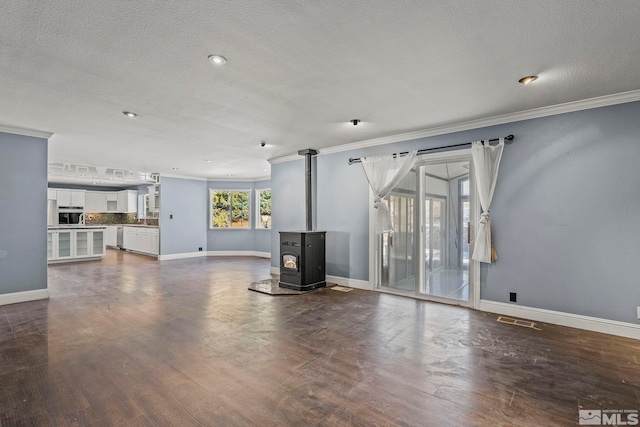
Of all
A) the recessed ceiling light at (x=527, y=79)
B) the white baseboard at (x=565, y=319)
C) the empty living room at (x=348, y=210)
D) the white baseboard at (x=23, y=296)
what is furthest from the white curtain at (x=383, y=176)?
the white baseboard at (x=23, y=296)

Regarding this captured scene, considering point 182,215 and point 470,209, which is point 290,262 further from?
point 182,215

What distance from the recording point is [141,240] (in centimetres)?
1010

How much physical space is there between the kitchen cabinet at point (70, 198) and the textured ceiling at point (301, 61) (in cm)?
743

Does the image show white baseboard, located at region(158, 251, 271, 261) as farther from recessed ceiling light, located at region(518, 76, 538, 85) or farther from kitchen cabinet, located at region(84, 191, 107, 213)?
recessed ceiling light, located at region(518, 76, 538, 85)

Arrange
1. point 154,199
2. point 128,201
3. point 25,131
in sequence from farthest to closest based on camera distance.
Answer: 1. point 128,201
2. point 154,199
3. point 25,131

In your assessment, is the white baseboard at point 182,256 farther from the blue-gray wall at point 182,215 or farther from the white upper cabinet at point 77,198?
the white upper cabinet at point 77,198

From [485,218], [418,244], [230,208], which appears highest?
[230,208]

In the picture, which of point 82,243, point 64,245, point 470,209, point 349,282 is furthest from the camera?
point 82,243

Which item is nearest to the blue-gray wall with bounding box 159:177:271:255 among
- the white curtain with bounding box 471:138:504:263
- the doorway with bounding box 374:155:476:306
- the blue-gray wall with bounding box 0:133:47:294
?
the blue-gray wall with bounding box 0:133:47:294

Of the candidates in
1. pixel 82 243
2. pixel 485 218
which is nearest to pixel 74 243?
pixel 82 243

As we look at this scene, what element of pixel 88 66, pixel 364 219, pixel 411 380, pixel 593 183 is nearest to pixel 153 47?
pixel 88 66

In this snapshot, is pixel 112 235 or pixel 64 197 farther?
pixel 112 235

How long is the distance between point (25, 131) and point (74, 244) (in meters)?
5.06

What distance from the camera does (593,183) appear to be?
135 inches
